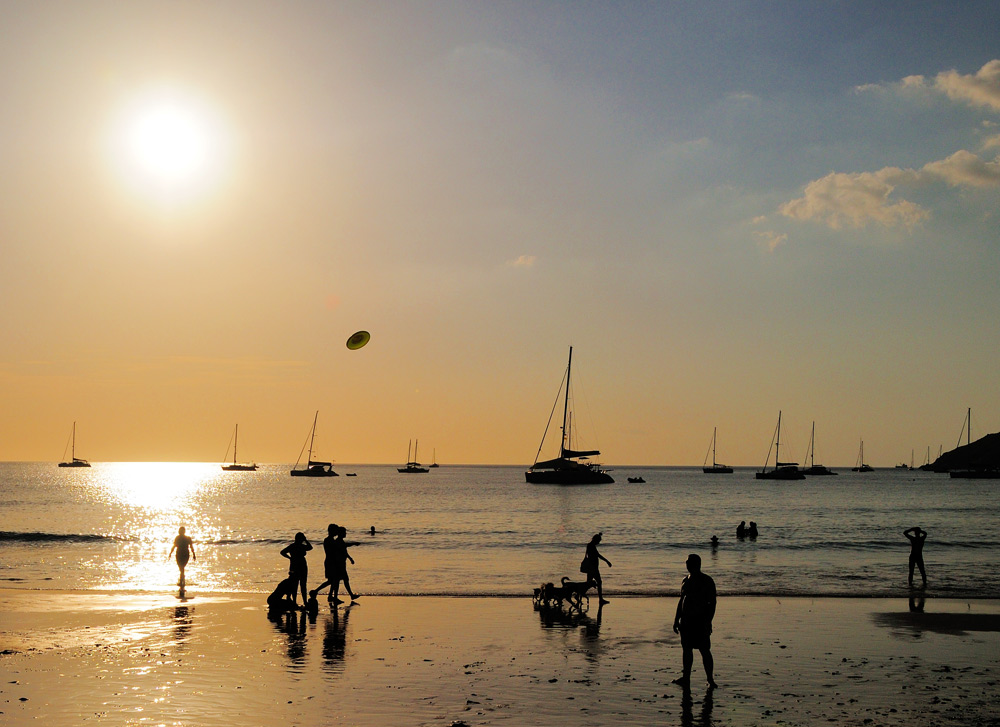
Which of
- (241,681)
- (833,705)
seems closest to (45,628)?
(241,681)

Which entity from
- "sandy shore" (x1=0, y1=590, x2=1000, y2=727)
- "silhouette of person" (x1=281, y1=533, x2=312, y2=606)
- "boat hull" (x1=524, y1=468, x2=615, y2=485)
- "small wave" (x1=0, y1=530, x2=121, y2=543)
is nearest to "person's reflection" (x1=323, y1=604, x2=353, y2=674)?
"sandy shore" (x1=0, y1=590, x2=1000, y2=727)

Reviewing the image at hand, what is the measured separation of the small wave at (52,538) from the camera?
4584 cm

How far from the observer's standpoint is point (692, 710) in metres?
10.9

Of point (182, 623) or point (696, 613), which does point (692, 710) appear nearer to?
point (696, 613)

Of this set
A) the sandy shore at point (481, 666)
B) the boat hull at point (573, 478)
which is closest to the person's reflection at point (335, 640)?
the sandy shore at point (481, 666)

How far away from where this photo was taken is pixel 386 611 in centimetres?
1988

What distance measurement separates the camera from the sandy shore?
35.2ft

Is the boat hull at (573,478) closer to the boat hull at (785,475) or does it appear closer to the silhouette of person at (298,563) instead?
the boat hull at (785,475)

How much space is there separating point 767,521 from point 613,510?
16663 millimetres

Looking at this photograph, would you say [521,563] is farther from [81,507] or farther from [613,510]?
[81,507]

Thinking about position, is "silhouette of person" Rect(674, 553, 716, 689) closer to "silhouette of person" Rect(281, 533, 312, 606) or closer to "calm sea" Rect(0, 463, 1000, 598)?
"silhouette of person" Rect(281, 533, 312, 606)

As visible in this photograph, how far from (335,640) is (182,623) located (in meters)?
4.35

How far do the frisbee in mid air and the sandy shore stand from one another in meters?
6.80

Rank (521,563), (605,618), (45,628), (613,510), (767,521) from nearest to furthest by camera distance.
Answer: (45,628) → (605,618) → (521,563) → (767,521) → (613,510)
